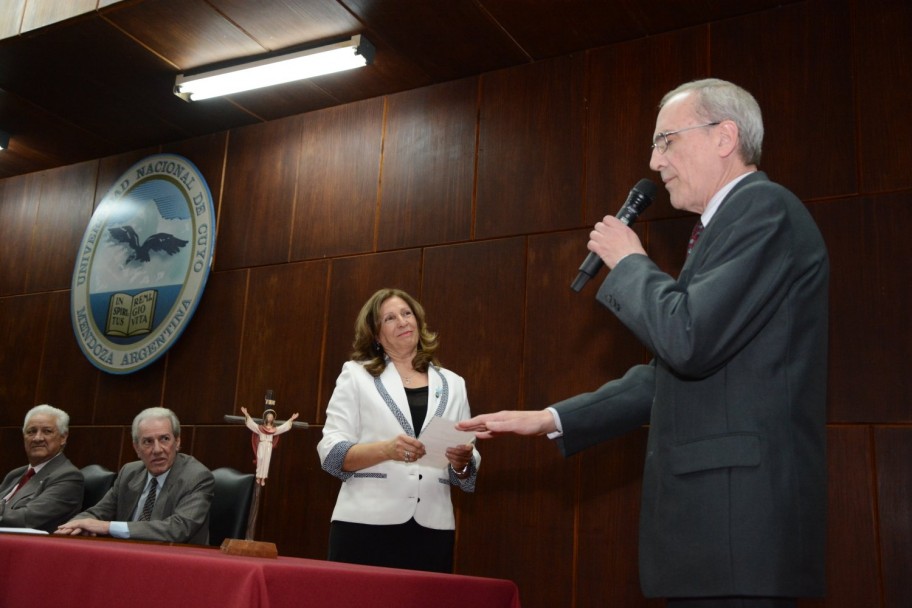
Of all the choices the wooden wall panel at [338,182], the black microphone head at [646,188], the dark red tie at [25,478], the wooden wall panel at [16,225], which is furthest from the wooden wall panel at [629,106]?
the wooden wall panel at [16,225]

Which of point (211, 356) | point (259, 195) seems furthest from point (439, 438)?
point (259, 195)

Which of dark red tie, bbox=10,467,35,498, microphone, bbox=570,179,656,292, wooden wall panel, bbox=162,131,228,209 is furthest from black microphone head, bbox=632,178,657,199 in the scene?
wooden wall panel, bbox=162,131,228,209

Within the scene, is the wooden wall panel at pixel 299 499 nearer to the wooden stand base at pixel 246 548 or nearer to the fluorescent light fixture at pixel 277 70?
the fluorescent light fixture at pixel 277 70

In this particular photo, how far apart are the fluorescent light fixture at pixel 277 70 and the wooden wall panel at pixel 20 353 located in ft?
7.10

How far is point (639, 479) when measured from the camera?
12.1ft

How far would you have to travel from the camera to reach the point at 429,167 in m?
4.68

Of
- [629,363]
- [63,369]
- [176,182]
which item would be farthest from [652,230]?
Answer: [63,369]

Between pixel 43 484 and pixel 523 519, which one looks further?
pixel 43 484

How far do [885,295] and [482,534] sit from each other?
199cm

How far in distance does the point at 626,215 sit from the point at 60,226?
17.3 feet

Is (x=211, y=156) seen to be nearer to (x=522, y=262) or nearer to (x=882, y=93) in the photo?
(x=522, y=262)

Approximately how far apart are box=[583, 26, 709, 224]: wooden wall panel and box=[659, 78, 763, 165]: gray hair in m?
2.07

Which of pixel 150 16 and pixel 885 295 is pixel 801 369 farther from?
pixel 150 16

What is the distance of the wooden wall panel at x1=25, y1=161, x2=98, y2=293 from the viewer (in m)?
6.09
